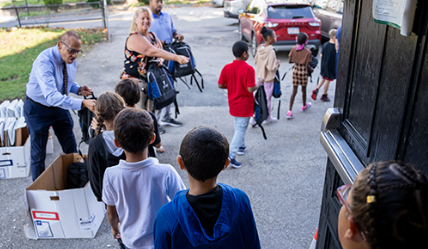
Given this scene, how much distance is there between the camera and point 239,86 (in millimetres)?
4340

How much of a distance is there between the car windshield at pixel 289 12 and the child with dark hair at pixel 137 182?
8.04 m

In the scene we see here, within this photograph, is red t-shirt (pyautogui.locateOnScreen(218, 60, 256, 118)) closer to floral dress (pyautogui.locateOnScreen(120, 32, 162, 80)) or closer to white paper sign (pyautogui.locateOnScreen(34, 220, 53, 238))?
floral dress (pyautogui.locateOnScreen(120, 32, 162, 80))

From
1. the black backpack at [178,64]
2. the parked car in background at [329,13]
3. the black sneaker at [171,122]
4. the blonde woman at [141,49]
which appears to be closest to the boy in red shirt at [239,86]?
the blonde woman at [141,49]

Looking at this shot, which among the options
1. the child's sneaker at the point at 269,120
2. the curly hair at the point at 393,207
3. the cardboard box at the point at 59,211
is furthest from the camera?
the child's sneaker at the point at 269,120

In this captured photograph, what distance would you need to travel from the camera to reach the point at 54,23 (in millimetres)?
15250

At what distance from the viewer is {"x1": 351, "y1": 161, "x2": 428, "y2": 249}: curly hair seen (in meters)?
0.82

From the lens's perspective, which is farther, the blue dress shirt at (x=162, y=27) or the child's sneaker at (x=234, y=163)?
the blue dress shirt at (x=162, y=27)

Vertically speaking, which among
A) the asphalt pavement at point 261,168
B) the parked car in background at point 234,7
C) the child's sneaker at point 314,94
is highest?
the parked car in background at point 234,7

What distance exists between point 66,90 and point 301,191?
2.92 metres

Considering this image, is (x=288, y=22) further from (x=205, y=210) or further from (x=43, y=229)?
(x=205, y=210)

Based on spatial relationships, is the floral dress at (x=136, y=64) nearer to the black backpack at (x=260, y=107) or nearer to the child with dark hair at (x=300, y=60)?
the black backpack at (x=260, y=107)

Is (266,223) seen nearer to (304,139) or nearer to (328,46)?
(304,139)

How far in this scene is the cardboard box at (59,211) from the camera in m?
3.08

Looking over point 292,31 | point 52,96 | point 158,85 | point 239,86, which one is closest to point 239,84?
point 239,86
